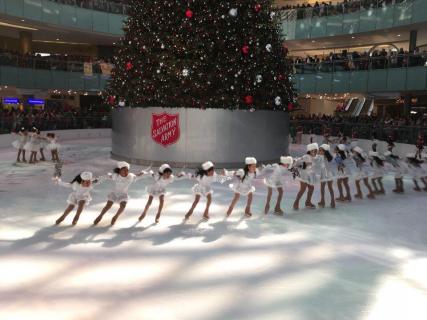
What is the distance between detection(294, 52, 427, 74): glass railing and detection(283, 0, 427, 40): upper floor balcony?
Answer: 2195 millimetres

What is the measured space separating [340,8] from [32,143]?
22.7 metres

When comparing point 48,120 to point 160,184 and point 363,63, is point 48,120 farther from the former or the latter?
point 160,184

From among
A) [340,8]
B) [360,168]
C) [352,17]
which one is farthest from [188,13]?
[340,8]

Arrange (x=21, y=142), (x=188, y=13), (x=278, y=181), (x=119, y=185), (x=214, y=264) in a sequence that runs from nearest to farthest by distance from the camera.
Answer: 1. (x=214, y=264)
2. (x=119, y=185)
3. (x=278, y=181)
4. (x=188, y=13)
5. (x=21, y=142)

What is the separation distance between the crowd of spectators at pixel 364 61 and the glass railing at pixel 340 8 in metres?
2.75

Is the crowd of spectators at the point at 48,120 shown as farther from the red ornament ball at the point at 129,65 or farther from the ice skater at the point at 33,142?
the red ornament ball at the point at 129,65

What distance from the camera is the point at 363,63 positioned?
27.2m

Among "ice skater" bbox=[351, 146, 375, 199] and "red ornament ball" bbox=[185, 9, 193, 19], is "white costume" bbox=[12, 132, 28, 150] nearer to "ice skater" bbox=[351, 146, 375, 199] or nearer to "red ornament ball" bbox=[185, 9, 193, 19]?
"red ornament ball" bbox=[185, 9, 193, 19]

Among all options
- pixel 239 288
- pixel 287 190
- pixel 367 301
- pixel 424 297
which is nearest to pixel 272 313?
pixel 239 288

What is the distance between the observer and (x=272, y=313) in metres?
4.74

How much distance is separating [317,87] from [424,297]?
25846 millimetres

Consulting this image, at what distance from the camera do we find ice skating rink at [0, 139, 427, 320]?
4832 mm

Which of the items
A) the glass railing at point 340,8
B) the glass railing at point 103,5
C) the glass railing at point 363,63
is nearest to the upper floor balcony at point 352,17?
the glass railing at point 340,8

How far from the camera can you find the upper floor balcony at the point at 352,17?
2550 cm
